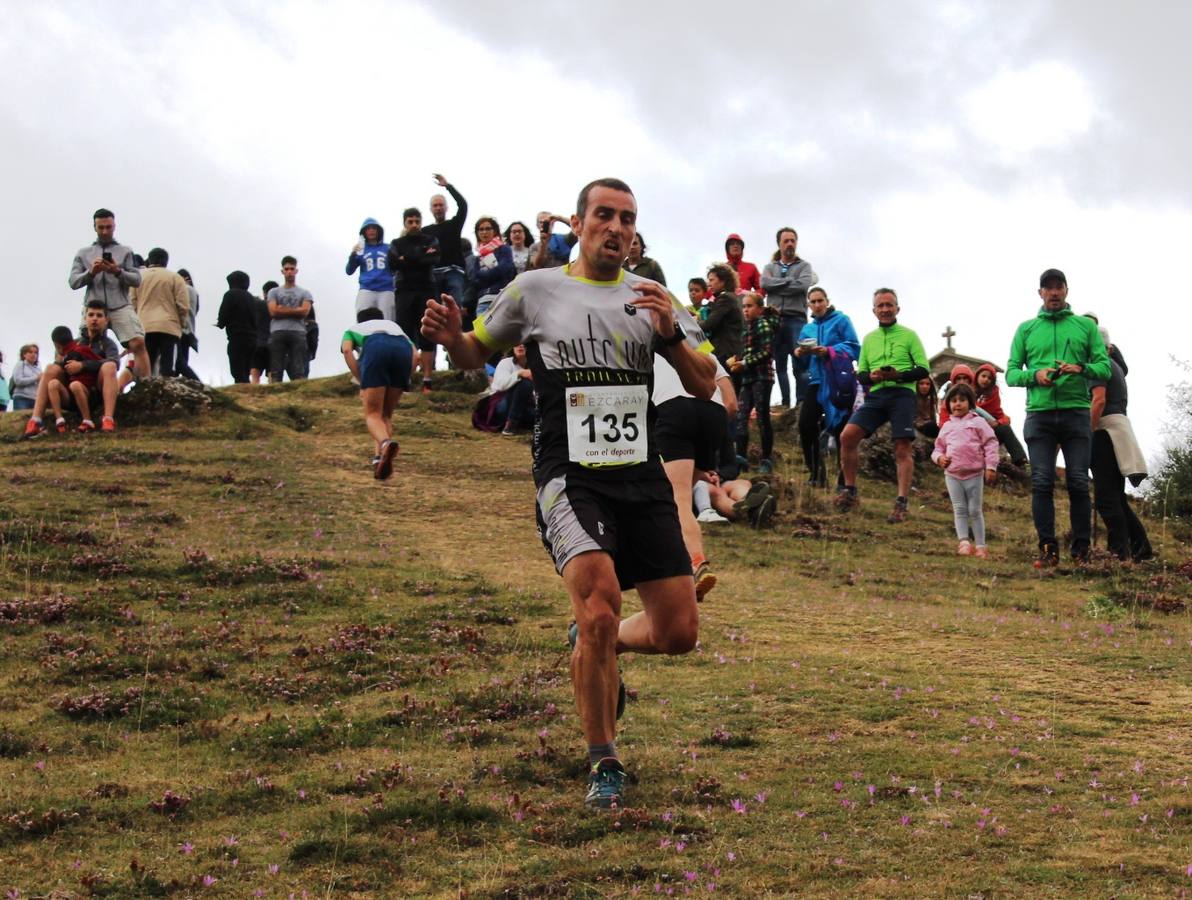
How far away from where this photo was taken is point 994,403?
1884 centimetres

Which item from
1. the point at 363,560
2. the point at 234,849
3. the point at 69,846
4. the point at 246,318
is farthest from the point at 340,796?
the point at 246,318

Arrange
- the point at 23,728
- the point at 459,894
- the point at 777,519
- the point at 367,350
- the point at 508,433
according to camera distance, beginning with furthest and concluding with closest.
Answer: the point at 508,433, the point at 777,519, the point at 367,350, the point at 23,728, the point at 459,894

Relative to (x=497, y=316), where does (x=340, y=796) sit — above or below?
below

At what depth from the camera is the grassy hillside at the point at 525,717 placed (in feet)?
19.2

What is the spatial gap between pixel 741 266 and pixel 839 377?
437 cm

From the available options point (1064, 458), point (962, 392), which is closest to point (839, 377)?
point (962, 392)

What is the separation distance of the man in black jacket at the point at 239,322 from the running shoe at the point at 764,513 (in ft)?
35.5

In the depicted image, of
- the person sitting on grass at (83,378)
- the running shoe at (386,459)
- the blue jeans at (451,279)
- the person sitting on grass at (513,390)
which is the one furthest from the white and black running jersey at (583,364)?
the blue jeans at (451,279)

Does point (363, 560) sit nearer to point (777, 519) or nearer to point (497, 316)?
point (777, 519)

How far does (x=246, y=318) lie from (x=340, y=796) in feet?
→ 58.4

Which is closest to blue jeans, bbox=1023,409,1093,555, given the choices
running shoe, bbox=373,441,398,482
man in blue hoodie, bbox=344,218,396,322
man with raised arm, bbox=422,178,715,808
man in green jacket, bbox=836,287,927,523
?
man in green jacket, bbox=836,287,927,523

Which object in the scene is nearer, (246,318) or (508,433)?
(508,433)

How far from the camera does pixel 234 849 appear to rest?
6.14 m

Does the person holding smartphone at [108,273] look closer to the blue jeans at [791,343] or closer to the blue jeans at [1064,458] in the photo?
the blue jeans at [791,343]
